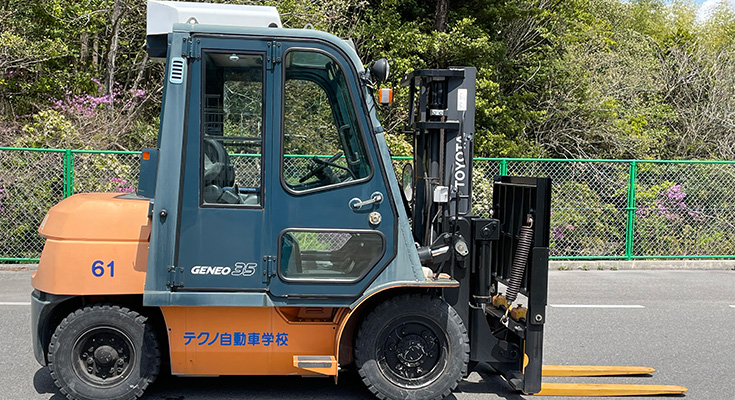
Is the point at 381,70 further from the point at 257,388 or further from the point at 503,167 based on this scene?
the point at 503,167

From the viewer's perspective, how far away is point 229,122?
447 cm

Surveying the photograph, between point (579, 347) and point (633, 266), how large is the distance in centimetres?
578

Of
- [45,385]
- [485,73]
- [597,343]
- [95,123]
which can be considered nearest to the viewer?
[45,385]

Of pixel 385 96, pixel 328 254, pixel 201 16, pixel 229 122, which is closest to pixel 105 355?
pixel 328 254

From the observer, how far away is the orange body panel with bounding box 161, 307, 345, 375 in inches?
176

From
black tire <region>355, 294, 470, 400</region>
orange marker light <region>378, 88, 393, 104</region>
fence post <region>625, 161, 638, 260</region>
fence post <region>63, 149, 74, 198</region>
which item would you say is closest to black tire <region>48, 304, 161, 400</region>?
black tire <region>355, 294, 470, 400</region>

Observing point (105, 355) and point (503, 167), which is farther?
point (503, 167)

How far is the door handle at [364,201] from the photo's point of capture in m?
4.41

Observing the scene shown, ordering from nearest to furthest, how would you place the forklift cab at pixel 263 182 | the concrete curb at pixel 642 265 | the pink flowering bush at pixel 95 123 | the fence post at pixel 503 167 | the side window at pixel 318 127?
the forklift cab at pixel 263 182 → the side window at pixel 318 127 → the fence post at pixel 503 167 → the concrete curb at pixel 642 265 → the pink flowering bush at pixel 95 123

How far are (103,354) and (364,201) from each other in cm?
204

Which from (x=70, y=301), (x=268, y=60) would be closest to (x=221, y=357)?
(x=70, y=301)

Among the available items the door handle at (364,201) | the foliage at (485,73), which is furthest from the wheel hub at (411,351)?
the foliage at (485,73)

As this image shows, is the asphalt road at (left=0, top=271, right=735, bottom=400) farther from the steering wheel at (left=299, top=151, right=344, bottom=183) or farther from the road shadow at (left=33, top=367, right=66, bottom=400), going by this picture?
the steering wheel at (left=299, top=151, right=344, bottom=183)

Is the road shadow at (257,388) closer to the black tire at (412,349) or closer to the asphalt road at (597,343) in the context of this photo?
the asphalt road at (597,343)
